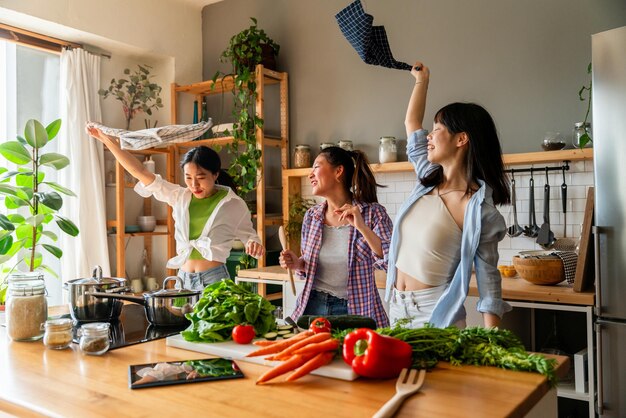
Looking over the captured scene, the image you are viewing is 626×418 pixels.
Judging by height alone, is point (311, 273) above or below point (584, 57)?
below

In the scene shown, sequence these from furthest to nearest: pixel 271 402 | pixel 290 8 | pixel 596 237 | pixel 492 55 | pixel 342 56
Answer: pixel 290 8
pixel 342 56
pixel 492 55
pixel 596 237
pixel 271 402

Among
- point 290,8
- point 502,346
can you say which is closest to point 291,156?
point 290,8

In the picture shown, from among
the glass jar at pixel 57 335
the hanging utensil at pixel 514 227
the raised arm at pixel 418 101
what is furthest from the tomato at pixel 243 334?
the hanging utensil at pixel 514 227

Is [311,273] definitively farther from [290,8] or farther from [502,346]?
[290,8]

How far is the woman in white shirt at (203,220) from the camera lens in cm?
307

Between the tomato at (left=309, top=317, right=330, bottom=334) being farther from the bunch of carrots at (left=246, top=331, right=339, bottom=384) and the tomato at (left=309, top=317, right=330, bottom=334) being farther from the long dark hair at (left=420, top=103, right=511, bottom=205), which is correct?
the long dark hair at (left=420, top=103, right=511, bottom=205)

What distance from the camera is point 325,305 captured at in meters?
2.63

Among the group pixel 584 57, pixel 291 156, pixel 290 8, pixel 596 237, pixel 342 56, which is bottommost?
pixel 596 237

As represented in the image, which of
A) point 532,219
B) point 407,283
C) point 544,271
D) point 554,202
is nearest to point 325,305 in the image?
point 407,283

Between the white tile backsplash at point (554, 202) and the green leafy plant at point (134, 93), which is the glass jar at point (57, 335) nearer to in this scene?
the white tile backsplash at point (554, 202)

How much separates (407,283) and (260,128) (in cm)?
280

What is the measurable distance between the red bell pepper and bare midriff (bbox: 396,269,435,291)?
738 millimetres

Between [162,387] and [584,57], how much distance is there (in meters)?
3.46

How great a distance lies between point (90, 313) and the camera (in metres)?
2.09
